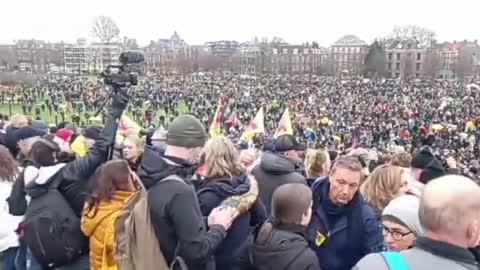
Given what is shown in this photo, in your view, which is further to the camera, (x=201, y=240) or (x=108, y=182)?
(x=108, y=182)

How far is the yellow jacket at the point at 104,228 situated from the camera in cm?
325

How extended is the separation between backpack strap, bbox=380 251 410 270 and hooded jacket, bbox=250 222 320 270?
0.94 m

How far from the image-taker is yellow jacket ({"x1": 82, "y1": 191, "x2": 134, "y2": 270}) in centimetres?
325

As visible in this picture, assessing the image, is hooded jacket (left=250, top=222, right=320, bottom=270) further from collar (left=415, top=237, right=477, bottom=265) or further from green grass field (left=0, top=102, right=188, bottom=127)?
green grass field (left=0, top=102, right=188, bottom=127)

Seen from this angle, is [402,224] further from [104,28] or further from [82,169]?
[104,28]

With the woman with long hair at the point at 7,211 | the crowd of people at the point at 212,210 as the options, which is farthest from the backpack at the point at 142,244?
the woman with long hair at the point at 7,211

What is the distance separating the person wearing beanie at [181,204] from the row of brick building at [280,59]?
8057cm

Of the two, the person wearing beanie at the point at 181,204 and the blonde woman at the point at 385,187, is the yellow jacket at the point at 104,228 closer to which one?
the person wearing beanie at the point at 181,204

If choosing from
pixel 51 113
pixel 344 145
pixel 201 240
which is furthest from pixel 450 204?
pixel 51 113

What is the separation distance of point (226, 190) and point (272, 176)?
961mm

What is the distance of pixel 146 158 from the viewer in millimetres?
2973

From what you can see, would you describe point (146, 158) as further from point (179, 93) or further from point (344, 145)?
point (179, 93)

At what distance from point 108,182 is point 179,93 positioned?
4716 centimetres

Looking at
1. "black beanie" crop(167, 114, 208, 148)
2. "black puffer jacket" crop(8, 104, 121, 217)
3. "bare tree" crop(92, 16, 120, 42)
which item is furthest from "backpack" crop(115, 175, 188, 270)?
"bare tree" crop(92, 16, 120, 42)
